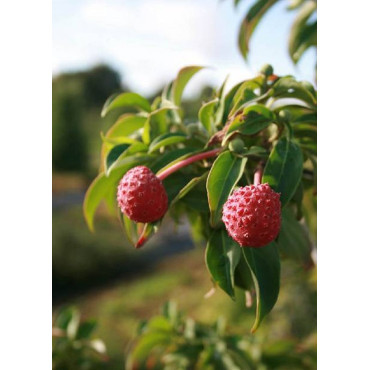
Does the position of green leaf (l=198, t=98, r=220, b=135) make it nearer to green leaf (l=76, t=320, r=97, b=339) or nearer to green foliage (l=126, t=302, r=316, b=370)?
green foliage (l=126, t=302, r=316, b=370)

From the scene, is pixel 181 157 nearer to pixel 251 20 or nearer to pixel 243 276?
pixel 243 276

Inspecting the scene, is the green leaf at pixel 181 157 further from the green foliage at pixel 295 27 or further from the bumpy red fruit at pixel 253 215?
the green foliage at pixel 295 27

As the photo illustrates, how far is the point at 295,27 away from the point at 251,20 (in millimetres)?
117

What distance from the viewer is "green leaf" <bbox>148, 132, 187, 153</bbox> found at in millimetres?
777

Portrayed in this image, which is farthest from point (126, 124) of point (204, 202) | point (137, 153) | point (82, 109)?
point (82, 109)

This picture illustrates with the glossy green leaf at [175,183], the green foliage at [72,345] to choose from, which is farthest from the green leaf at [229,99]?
the green foliage at [72,345]

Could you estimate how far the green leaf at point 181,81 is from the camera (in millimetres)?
889

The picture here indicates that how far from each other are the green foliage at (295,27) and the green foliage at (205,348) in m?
0.67

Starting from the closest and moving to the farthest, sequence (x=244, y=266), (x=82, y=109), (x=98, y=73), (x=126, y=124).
Result: (x=244, y=266) → (x=126, y=124) → (x=82, y=109) → (x=98, y=73)

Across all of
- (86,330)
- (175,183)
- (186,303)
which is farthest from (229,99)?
(186,303)
